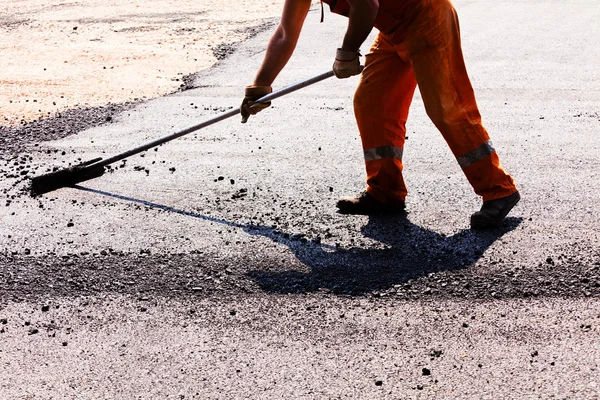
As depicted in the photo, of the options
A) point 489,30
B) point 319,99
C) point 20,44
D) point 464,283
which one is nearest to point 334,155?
point 319,99

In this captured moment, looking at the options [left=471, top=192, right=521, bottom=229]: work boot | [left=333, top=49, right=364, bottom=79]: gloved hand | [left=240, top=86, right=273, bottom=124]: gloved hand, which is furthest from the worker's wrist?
[left=471, top=192, right=521, bottom=229]: work boot

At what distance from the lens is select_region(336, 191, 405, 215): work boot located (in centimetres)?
460

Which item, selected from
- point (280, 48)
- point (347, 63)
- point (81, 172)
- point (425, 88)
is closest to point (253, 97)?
point (280, 48)

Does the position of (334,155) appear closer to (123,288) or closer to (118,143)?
(118,143)

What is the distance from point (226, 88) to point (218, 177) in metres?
2.67

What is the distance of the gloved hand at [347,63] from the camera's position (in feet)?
13.1

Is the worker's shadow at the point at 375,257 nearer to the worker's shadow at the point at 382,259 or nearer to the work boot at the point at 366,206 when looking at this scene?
the worker's shadow at the point at 382,259

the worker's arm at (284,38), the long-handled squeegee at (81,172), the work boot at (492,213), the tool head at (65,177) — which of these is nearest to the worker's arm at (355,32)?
the worker's arm at (284,38)

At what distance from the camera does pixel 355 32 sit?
386 cm

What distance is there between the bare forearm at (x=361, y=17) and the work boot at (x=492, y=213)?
3.62ft

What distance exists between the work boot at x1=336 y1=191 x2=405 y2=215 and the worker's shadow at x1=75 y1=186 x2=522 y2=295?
112mm

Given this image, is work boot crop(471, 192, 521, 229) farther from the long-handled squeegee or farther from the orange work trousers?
the long-handled squeegee

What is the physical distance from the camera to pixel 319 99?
7.25 meters

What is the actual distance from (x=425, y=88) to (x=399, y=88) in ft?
1.07
